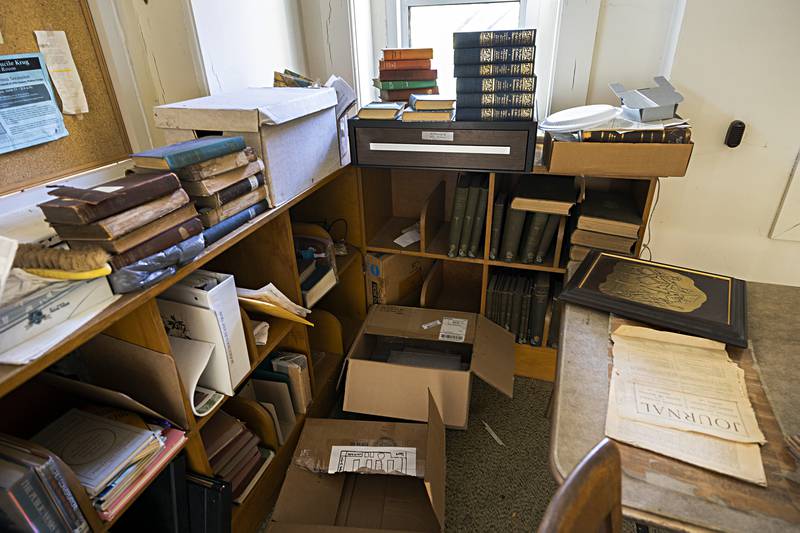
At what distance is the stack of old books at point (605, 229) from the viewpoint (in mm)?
1529

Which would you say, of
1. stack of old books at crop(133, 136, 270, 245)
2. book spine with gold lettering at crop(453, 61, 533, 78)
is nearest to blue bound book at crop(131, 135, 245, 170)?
stack of old books at crop(133, 136, 270, 245)

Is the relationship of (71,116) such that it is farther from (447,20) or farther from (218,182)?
(447,20)

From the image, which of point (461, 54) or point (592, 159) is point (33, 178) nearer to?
point (461, 54)

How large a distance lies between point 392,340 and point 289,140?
40.2 inches

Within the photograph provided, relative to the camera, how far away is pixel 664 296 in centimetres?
111

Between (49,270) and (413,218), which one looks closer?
(49,270)

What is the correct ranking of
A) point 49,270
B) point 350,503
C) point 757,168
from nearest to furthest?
point 49,270, point 350,503, point 757,168

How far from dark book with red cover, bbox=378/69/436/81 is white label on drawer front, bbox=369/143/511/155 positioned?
1.04ft

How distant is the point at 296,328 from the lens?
1538mm

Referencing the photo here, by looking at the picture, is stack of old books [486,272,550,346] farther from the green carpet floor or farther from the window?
the window

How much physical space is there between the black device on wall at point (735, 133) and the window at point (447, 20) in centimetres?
90

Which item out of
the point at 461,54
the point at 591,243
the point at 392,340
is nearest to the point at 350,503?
the point at 392,340

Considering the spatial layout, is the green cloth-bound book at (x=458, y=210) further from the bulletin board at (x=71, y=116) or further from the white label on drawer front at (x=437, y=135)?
the bulletin board at (x=71, y=116)

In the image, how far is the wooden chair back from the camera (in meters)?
0.53
